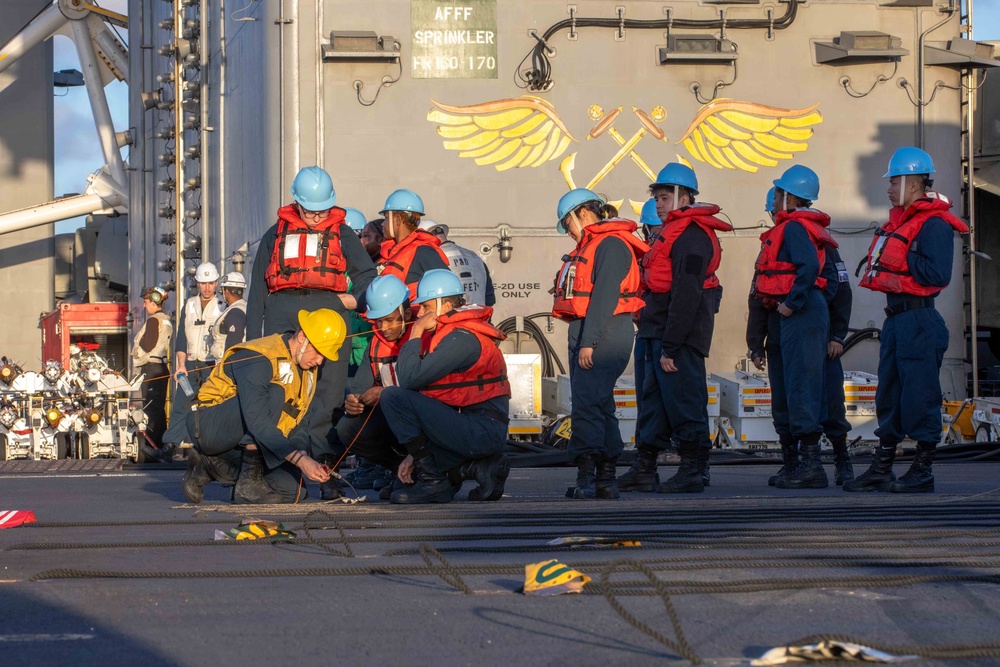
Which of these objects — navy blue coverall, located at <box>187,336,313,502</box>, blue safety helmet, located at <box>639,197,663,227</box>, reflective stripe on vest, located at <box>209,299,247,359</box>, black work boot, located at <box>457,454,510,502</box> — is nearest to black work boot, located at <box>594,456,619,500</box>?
black work boot, located at <box>457,454,510,502</box>

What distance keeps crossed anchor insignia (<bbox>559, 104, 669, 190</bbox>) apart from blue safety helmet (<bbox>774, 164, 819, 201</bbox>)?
6.04 meters

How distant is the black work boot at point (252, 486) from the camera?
21.6ft

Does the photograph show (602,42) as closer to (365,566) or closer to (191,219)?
(191,219)

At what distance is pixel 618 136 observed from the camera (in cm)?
1360

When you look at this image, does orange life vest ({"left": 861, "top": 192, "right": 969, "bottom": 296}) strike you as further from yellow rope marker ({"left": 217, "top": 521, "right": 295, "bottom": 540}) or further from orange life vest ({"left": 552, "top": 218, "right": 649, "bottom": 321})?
yellow rope marker ({"left": 217, "top": 521, "right": 295, "bottom": 540})

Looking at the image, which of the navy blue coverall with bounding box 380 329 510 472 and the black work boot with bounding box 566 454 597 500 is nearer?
the navy blue coverall with bounding box 380 329 510 472

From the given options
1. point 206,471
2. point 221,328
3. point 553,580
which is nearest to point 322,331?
point 206,471

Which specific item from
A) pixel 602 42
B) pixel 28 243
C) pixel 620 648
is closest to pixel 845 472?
pixel 620 648

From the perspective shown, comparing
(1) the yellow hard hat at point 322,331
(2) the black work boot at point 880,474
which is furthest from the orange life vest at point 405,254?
(2) the black work boot at point 880,474

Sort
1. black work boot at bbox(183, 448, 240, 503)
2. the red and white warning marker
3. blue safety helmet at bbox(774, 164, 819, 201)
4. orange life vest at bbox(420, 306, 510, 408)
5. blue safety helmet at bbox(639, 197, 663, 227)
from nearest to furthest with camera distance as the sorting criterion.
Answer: the red and white warning marker < orange life vest at bbox(420, 306, 510, 408) < black work boot at bbox(183, 448, 240, 503) < blue safety helmet at bbox(774, 164, 819, 201) < blue safety helmet at bbox(639, 197, 663, 227)

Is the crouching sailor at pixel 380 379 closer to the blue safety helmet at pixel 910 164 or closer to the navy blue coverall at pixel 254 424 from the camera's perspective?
the navy blue coverall at pixel 254 424

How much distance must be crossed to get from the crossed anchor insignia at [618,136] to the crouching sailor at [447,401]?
7.07m

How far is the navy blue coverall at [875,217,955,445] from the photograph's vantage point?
22.3ft

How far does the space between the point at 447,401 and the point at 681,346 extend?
56.2 inches
